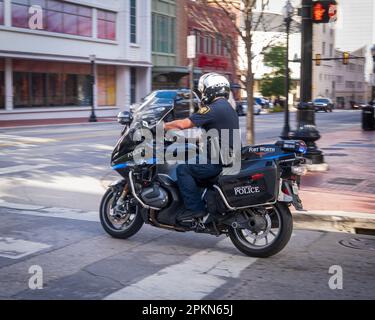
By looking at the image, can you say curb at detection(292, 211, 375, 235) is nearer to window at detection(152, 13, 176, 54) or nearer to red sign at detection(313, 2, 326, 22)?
red sign at detection(313, 2, 326, 22)

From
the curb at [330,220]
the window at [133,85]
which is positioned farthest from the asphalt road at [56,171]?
the window at [133,85]

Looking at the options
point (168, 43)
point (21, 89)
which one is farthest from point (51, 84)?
point (168, 43)

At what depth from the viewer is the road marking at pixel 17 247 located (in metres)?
6.09

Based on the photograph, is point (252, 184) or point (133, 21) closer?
point (252, 184)

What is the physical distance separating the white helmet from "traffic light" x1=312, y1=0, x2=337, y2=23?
6.25 m

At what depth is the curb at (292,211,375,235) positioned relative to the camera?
7.49 meters

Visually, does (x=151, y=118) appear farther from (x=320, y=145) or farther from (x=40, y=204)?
(x=320, y=145)

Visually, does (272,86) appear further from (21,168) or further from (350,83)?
(350,83)

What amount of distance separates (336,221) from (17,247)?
13.7ft

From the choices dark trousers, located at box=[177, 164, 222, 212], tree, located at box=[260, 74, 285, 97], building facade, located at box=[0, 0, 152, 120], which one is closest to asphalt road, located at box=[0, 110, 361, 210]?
Answer: dark trousers, located at box=[177, 164, 222, 212]

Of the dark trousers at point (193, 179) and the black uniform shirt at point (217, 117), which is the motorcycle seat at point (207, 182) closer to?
the dark trousers at point (193, 179)

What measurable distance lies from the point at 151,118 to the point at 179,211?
3.94 ft

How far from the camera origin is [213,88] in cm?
604

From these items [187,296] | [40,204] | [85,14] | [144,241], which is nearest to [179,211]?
[144,241]
